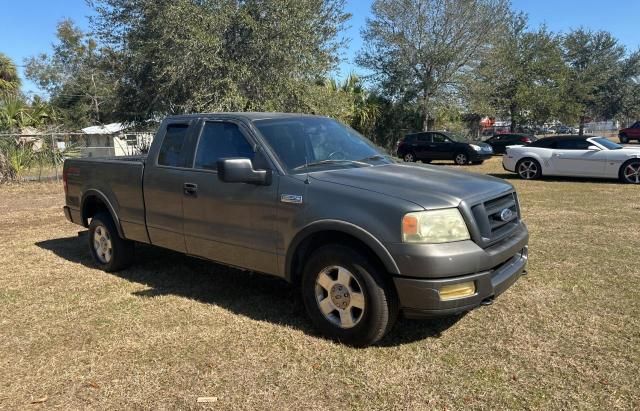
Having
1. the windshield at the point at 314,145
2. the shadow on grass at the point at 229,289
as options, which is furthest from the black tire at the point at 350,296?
the windshield at the point at 314,145

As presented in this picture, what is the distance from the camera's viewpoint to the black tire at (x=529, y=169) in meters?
15.1

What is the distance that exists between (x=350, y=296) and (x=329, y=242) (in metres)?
0.44

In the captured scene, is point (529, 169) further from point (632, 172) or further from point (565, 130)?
point (565, 130)

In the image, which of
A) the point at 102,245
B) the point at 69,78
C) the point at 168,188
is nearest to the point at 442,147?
the point at 102,245

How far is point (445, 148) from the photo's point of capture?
71.1 ft

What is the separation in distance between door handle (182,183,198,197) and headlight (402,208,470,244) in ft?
7.03

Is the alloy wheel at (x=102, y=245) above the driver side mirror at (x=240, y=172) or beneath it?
beneath

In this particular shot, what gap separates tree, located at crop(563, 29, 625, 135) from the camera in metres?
36.6

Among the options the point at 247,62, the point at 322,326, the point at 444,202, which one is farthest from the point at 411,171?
the point at 247,62

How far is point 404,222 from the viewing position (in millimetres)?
3598

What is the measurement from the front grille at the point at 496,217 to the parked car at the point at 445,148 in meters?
17.4

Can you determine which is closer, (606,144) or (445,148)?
(606,144)

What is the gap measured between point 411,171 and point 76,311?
3281 mm

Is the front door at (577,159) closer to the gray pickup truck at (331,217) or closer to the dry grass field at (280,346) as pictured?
the dry grass field at (280,346)
